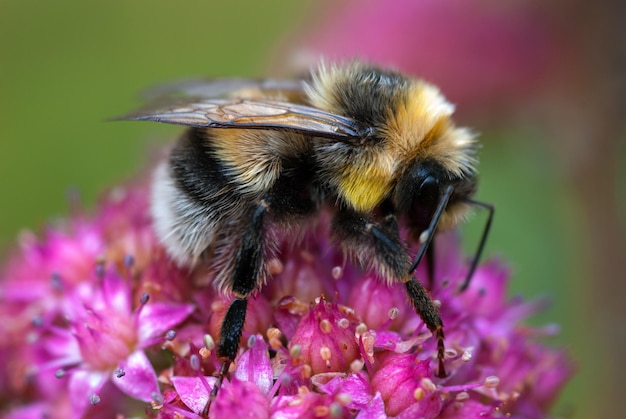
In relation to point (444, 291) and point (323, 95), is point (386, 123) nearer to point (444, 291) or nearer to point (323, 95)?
point (323, 95)

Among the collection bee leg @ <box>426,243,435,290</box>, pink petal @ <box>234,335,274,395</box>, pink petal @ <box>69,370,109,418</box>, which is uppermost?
bee leg @ <box>426,243,435,290</box>

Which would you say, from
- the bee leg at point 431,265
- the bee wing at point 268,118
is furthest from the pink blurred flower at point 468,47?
the bee wing at point 268,118

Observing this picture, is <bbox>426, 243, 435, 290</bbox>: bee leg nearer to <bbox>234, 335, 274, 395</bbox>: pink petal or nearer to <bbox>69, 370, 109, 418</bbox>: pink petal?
<bbox>234, 335, 274, 395</bbox>: pink petal

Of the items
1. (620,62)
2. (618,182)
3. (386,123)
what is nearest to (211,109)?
(386,123)

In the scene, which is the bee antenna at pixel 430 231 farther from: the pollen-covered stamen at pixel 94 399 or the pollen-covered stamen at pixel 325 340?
the pollen-covered stamen at pixel 94 399

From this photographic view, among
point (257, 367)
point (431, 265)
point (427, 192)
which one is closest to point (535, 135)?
point (431, 265)

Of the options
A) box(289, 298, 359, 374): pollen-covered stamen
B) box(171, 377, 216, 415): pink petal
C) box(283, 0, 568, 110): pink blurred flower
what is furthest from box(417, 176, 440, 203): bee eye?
box(283, 0, 568, 110): pink blurred flower
